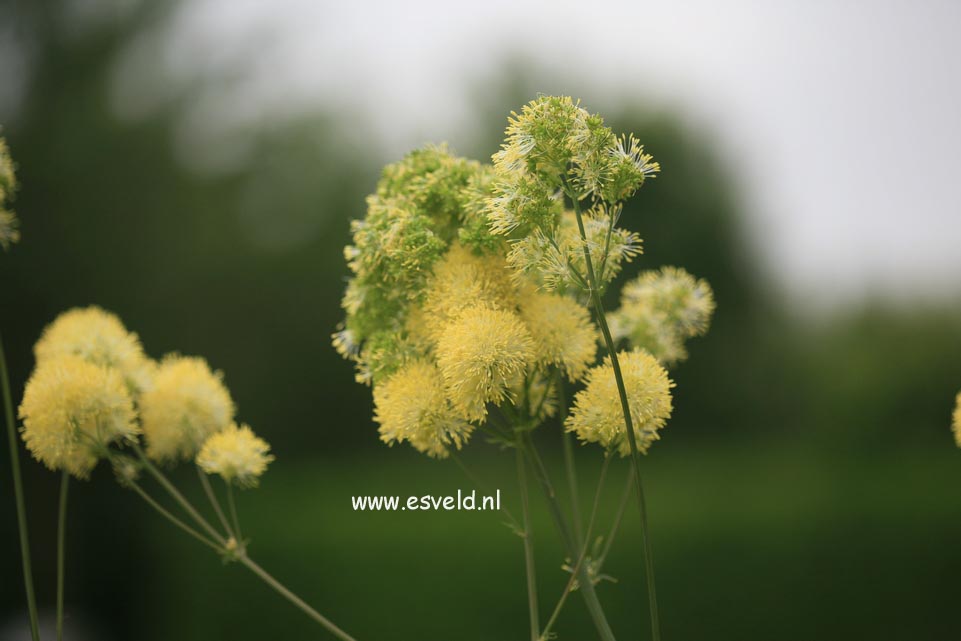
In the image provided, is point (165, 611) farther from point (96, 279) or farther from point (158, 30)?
point (158, 30)

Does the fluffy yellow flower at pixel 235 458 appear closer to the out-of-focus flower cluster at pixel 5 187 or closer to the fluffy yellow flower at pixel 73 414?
the fluffy yellow flower at pixel 73 414

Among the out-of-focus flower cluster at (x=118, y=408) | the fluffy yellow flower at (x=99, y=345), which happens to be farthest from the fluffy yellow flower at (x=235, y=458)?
the fluffy yellow flower at (x=99, y=345)

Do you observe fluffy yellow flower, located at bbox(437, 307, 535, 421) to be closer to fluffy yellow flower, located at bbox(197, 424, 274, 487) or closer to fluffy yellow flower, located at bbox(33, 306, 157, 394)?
fluffy yellow flower, located at bbox(197, 424, 274, 487)

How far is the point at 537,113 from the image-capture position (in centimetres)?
58

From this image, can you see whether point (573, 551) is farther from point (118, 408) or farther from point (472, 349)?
point (118, 408)

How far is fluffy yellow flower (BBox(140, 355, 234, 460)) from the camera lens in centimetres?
91

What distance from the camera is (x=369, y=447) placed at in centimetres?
261

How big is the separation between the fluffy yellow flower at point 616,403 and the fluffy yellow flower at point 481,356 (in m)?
0.06

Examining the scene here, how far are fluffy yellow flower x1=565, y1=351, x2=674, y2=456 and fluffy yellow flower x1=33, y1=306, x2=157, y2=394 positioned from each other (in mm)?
599

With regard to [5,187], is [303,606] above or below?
below

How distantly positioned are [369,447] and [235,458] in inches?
71.1

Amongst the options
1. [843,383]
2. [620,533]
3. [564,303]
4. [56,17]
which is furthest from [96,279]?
[843,383]

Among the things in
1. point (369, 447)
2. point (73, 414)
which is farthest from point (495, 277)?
point (369, 447)

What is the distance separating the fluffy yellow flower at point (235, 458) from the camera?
835 mm
